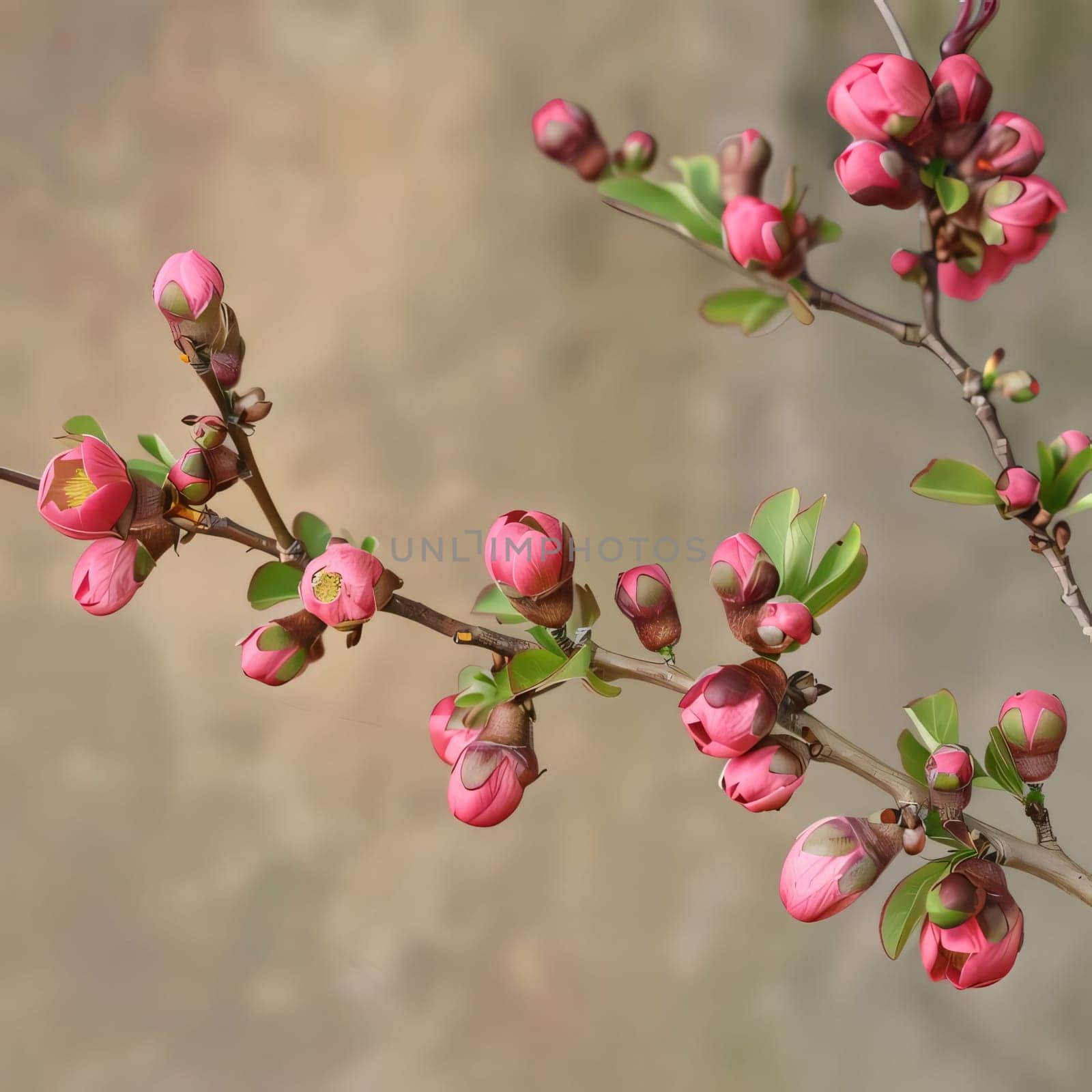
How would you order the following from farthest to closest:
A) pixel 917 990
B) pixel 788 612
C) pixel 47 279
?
pixel 917 990 < pixel 47 279 < pixel 788 612

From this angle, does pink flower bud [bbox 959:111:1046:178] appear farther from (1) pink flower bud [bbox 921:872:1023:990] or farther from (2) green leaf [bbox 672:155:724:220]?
(1) pink flower bud [bbox 921:872:1023:990]

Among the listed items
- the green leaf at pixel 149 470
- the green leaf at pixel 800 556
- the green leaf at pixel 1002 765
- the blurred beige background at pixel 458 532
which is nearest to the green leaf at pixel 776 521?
the green leaf at pixel 800 556

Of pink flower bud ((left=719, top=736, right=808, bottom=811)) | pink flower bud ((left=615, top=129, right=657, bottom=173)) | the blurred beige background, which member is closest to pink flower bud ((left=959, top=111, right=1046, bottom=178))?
pink flower bud ((left=615, top=129, right=657, bottom=173))

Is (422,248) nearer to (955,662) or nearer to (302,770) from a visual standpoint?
(302,770)

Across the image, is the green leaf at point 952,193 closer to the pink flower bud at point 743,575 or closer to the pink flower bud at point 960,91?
the pink flower bud at point 960,91

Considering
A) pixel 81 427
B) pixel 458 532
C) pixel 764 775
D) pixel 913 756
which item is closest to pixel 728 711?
pixel 764 775

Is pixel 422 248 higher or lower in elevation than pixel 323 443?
higher

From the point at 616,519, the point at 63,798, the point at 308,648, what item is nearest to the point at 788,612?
the point at 308,648
